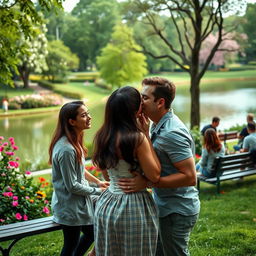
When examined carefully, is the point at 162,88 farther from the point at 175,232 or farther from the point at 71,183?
the point at 71,183

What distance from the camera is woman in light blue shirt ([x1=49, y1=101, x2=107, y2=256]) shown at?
289 cm

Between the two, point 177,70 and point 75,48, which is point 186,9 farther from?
point 177,70

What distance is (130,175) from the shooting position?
2336 millimetres

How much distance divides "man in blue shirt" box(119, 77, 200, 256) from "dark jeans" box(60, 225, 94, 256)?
30.6 inches

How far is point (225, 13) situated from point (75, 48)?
45.9m

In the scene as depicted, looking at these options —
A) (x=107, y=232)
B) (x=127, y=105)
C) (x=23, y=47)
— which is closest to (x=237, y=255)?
(x=107, y=232)

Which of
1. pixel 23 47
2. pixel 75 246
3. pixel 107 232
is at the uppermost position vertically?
pixel 23 47

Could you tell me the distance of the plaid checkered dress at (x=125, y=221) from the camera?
230 centimetres

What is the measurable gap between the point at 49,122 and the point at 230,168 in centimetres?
1821

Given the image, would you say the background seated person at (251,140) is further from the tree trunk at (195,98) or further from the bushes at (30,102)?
the bushes at (30,102)

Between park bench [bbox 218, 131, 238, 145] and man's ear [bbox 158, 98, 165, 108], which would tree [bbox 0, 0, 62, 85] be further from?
park bench [bbox 218, 131, 238, 145]

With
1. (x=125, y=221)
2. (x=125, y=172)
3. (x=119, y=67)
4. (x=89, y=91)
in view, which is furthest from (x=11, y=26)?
(x=89, y=91)

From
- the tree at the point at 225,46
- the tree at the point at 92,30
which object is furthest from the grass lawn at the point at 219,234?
the tree at the point at 92,30

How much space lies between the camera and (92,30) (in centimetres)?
5662
